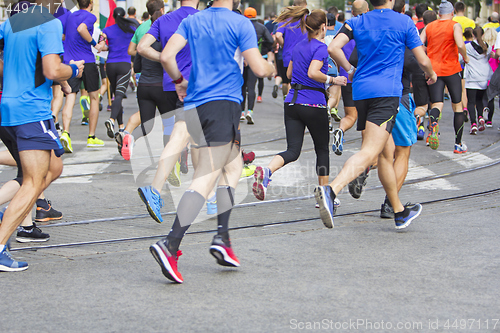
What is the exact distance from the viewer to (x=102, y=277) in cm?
405

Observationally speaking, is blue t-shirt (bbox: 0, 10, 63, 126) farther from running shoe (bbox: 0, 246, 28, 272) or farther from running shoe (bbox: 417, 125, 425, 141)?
running shoe (bbox: 417, 125, 425, 141)

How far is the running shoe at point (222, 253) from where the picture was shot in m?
4.09

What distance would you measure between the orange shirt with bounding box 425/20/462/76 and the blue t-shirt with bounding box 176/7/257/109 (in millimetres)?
5900

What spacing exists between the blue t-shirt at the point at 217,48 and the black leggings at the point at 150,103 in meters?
2.65

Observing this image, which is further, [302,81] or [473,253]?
[302,81]

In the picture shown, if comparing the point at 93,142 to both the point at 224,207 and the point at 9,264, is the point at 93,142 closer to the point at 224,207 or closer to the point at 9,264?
the point at 9,264

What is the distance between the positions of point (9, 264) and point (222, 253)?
1354mm

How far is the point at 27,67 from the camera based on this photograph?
14.1ft

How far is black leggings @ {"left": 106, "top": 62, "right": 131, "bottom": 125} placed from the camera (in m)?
10.0

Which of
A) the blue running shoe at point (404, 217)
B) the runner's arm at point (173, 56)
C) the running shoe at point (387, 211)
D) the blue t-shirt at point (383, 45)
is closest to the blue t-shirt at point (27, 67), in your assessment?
the runner's arm at point (173, 56)

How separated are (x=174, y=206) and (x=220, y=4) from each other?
2.67 m

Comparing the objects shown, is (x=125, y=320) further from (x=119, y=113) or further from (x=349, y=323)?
(x=119, y=113)

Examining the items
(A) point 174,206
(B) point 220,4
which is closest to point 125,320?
(B) point 220,4

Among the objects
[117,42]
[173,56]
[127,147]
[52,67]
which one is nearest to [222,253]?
[173,56]
